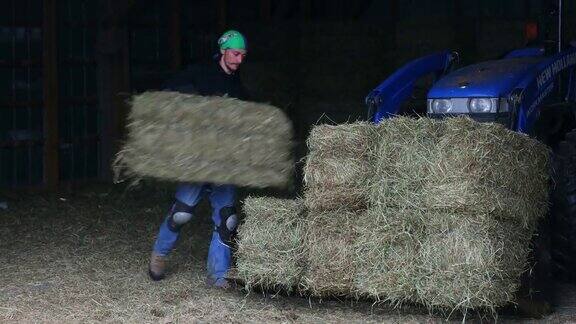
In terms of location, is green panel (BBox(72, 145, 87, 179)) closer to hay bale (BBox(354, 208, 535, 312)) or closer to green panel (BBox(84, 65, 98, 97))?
green panel (BBox(84, 65, 98, 97))

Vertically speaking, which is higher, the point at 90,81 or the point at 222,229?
the point at 90,81

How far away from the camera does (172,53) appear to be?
12.6 m

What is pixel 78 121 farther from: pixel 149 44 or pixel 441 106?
pixel 441 106

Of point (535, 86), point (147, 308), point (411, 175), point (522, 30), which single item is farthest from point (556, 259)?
point (522, 30)

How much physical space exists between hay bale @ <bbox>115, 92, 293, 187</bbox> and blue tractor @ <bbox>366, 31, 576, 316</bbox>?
88cm

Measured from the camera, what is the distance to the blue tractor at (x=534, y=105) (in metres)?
6.89

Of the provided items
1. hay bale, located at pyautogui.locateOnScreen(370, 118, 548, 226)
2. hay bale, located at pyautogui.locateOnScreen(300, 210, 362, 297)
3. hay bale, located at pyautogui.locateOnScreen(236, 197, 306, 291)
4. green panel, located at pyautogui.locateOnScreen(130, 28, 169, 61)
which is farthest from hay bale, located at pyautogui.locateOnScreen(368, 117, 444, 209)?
green panel, located at pyautogui.locateOnScreen(130, 28, 169, 61)

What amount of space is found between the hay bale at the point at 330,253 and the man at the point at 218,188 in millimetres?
914

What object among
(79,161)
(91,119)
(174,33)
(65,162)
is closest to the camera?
(65,162)

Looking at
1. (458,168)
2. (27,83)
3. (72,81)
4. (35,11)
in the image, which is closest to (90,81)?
(72,81)

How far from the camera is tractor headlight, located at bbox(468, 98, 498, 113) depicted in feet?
22.7

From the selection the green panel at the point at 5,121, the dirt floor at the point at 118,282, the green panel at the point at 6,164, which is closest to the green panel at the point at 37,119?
the green panel at the point at 5,121

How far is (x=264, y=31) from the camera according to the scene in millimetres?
13078

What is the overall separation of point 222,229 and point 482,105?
74.8 inches
